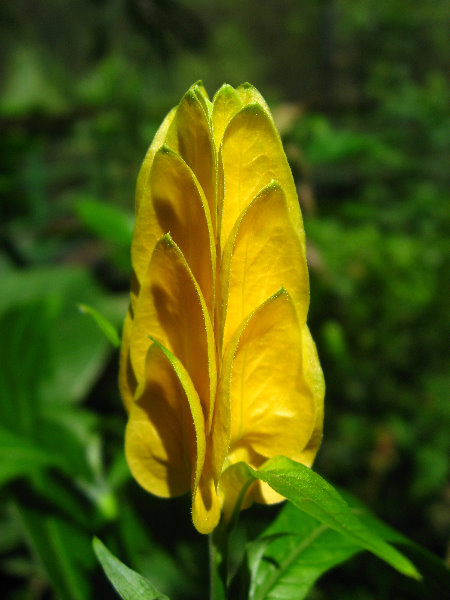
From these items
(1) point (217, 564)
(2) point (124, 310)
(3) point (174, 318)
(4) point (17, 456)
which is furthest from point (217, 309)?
(2) point (124, 310)

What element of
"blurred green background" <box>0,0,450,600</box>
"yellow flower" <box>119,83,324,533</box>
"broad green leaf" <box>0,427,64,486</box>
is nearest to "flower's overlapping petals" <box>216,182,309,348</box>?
"yellow flower" <box>119,83,324,533</box>

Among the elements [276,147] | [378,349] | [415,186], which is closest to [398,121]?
[415,186]

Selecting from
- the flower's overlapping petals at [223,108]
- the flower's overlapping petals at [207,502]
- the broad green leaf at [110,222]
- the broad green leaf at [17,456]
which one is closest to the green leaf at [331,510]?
the flower's overlapping petals at [207,502]

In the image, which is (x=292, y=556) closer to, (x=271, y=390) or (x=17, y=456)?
(x=271, y=390)

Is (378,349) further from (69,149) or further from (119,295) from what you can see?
(69,149)

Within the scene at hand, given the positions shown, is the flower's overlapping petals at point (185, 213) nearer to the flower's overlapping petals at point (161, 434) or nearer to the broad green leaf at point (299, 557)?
the flower's overlapping petals at point (161, 434)

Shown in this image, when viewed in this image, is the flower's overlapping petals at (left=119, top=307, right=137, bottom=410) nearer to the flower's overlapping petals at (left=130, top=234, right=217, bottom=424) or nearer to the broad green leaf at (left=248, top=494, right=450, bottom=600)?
the flower's overlapping petals at (left=130, top=234, right=217, bottom=424)

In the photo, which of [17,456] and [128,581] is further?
[17,456]

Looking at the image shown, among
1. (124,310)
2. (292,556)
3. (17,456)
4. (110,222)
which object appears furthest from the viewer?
(124,310)
